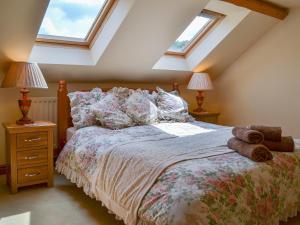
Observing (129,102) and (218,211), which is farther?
(129,102)

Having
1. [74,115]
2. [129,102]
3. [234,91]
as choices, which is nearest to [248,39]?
[234,91]

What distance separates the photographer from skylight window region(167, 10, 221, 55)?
12.5 feet

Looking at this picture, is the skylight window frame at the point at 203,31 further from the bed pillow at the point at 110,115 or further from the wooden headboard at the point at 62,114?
the wooden headboard at the point at 62,114

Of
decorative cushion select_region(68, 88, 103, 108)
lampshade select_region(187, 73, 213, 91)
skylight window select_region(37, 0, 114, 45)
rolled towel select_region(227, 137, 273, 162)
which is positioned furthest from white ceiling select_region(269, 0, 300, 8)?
decorative cushion select_region(68, 88, 103, 108)

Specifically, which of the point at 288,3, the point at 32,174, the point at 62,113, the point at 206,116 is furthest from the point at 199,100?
the point at 32,174

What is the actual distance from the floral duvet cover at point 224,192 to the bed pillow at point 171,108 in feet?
4.17

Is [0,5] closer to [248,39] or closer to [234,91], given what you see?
[248,39]

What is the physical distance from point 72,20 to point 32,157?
60.8 inches

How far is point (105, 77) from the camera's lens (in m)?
3.70

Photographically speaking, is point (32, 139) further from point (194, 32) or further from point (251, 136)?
point (194, 32)

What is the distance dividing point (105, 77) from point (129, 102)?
691 mm

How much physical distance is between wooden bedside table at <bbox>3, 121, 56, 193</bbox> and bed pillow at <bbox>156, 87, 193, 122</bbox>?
52.2 inches

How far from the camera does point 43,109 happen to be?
3238mm

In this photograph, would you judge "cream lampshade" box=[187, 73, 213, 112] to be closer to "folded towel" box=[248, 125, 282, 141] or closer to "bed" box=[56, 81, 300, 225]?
"bed" box=[56, 81, 300, 225]
